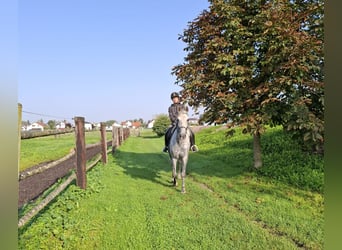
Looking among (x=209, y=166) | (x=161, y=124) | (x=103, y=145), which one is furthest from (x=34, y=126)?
(x=161, y=124)

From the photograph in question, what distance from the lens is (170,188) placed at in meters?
5.22

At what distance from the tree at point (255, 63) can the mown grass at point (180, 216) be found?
1.19 metres

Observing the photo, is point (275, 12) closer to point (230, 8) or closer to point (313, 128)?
point (230, 8)

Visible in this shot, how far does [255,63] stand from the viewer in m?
5.49

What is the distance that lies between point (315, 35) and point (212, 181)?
320 cm

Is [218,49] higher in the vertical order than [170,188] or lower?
higher

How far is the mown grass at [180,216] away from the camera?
9.51 feet

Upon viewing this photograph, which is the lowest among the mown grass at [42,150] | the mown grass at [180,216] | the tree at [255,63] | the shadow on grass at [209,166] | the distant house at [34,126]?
the mown grass at [180,216]

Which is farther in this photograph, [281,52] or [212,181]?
[212,181]

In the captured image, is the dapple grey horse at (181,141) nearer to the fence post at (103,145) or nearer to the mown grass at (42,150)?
the fence post at (103,145)

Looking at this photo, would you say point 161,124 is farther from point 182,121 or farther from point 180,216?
point 180,216

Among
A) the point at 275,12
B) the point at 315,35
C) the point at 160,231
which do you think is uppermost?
the point at 275,12

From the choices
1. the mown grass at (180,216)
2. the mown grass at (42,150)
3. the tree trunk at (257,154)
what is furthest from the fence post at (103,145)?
the tree trunk at (257,154)
